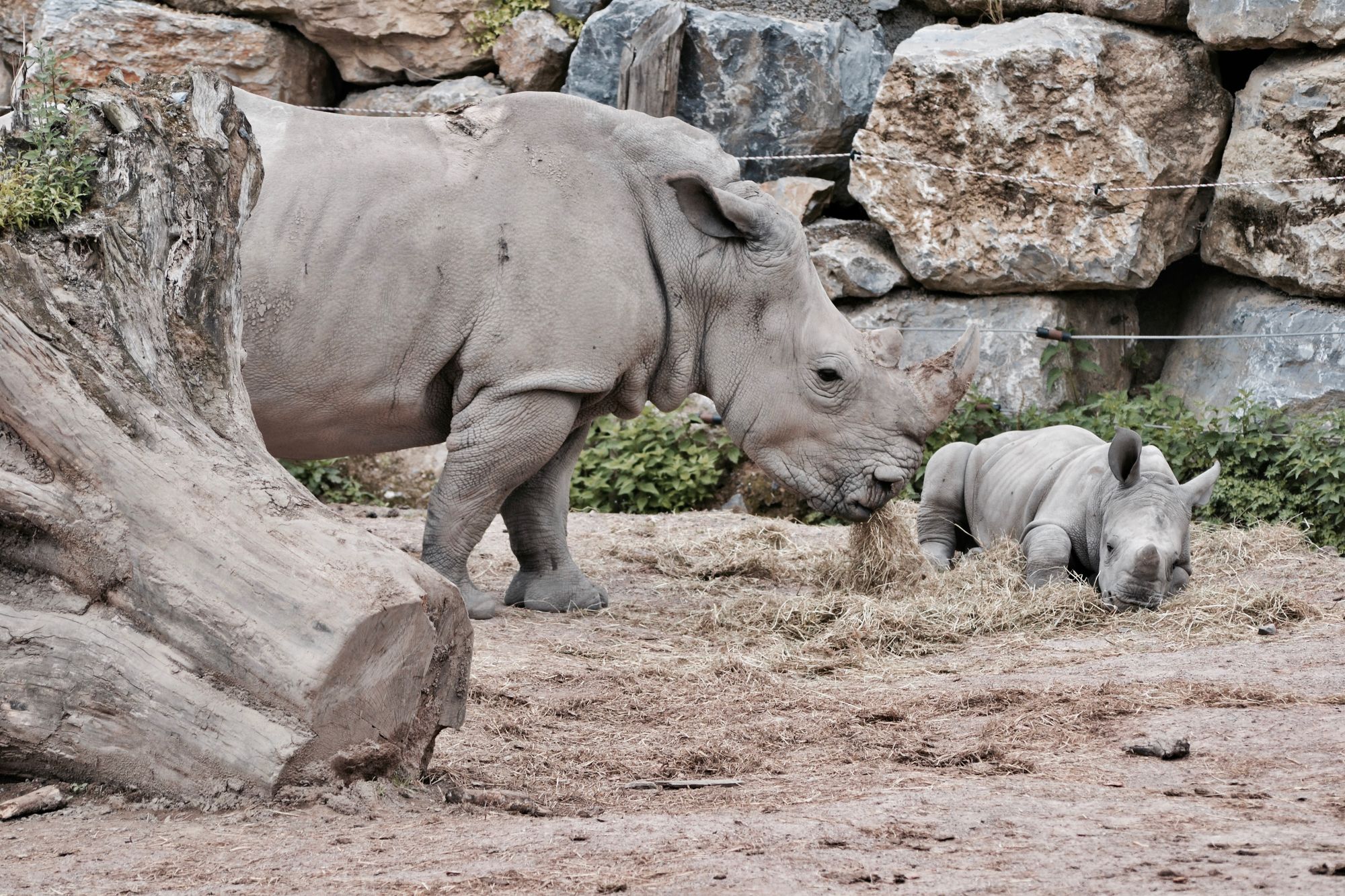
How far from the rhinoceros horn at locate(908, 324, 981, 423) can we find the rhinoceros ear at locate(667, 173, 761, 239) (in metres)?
0.99

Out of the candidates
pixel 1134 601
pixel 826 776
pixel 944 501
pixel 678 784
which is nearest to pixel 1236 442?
pixel 944 501

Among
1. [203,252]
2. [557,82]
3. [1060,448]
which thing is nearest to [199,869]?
[203,252]

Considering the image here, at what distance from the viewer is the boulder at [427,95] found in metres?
10.8

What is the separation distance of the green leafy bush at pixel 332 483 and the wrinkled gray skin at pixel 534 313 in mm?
4005

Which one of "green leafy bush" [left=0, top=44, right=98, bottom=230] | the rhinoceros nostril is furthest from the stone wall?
"green leafy bush" [left=0, top=44, right=98, bottom=230]

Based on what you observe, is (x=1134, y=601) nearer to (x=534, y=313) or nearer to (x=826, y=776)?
(x=534, y=313)

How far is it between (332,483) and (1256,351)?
6119 mm

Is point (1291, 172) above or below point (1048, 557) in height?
above

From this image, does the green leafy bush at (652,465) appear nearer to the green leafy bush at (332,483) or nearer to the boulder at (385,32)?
the green leafy bush at (332,483)

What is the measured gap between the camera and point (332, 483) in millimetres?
10633

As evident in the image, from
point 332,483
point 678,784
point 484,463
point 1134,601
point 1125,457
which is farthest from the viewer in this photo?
point 332,483

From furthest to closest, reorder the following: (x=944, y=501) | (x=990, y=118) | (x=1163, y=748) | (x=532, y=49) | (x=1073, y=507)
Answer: (x=532, y=49), (x=990, y=118), (x=944, y=501), (x=1073, y=507), (x=1163, y=748)

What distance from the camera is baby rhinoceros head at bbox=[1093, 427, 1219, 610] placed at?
659cm

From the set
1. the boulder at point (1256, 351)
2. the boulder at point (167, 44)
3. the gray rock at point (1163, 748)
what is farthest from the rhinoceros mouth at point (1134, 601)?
the boulder at point (167, 44)
